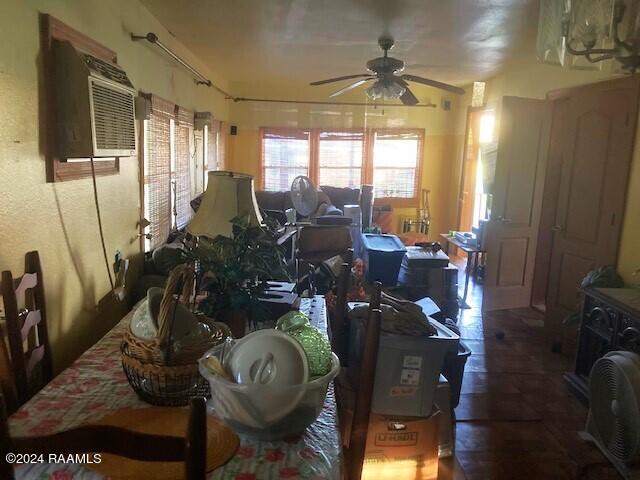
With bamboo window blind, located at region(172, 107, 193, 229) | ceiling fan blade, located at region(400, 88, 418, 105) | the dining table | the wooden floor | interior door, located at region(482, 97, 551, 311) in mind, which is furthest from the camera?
ceiling fan blade, located at region(400, 88, 418, 105)

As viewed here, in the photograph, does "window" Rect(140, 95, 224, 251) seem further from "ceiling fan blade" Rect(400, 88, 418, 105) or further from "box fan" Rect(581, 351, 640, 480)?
"box fan" Rect(581, 351, 640, 480)

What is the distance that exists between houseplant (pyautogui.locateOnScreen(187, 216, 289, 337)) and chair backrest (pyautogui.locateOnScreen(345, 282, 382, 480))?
41cm

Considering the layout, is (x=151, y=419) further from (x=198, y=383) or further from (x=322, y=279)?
(x=322, y=279)

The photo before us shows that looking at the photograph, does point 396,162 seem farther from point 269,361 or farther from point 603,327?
point 269,361

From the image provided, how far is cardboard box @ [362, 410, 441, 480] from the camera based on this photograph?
1868mm

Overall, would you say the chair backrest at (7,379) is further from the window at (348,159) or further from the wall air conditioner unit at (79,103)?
the window at (348,159)

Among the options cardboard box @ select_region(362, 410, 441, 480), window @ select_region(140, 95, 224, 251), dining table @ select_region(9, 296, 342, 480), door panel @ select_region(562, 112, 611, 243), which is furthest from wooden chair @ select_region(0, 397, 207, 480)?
door panel @ select_region(562, 112, 611, 243)

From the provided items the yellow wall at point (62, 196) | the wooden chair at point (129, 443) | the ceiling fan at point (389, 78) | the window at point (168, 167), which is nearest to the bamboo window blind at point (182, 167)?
the window at point (168, 167)

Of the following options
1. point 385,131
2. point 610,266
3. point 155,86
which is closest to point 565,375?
point 610,266

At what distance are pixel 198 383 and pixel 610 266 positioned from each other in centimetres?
296

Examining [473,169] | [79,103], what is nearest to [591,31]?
[79,103]

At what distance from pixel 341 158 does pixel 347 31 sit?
3.81 metres

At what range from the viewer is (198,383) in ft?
4.31

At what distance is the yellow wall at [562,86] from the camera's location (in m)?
3.17
